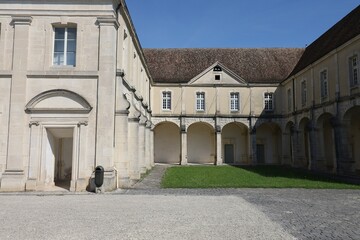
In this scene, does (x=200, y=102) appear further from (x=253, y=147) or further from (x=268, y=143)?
(x=268, y=143)

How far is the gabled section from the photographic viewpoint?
28.9 meters

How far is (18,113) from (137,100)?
714 centimetres

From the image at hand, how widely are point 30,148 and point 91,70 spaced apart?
11.7 ft

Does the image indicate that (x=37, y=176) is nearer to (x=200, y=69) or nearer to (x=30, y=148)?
(x=30, y=148)

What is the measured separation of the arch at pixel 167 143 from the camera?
98.1 ft

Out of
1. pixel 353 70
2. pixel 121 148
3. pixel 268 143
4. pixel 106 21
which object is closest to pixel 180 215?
pixel 121 148

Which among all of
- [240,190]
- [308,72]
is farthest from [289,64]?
[240,190]

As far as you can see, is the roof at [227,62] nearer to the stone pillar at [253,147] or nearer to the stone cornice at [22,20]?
the stone pillar at [253,147]

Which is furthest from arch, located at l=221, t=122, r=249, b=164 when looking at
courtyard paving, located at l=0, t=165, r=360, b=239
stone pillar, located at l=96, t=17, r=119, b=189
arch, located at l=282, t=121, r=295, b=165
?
stone pillar, located at l=96, t=17, r=119, b=189

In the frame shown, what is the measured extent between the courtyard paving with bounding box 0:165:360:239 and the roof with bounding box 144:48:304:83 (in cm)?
1889

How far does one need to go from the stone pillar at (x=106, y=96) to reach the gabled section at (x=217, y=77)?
17.1 m

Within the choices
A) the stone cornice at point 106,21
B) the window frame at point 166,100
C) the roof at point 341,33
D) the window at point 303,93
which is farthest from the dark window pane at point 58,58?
the window at point 303,93

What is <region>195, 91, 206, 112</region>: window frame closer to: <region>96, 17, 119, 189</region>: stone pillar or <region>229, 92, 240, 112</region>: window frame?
<region>229, 92, 240, 112</region>: window frame

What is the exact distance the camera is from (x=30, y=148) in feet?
38.6
